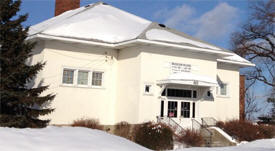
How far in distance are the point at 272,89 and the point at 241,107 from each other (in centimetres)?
728

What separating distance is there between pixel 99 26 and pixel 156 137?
8997 mm

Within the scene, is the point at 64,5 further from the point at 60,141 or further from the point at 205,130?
the point at 60,141

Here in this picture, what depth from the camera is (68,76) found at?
2072cm

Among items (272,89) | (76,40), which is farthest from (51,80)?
(272,89)

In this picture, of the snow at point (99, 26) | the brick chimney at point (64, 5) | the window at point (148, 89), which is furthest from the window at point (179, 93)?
the brick chimney at point (64, 5)

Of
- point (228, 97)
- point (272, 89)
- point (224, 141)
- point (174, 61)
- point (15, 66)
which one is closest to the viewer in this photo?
point (15, 66)

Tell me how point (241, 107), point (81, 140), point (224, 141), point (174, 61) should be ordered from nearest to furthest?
1. point (81, 140)
2. point (224, 141)
3. point (174, 61)
4. point (241, 107)

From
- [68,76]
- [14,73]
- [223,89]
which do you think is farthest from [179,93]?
[14,73]

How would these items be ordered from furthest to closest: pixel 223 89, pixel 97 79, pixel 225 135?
pixel 223 89, pixel 97 79, pixel 225 135

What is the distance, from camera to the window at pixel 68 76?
2058cm

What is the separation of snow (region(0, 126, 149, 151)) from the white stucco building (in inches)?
453

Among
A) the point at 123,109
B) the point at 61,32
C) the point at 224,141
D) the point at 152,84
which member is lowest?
the point at 224,141

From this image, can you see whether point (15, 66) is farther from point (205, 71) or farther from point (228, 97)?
point (228, 97)

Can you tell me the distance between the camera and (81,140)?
7.77 meters
